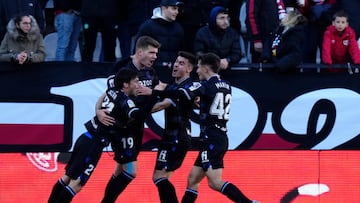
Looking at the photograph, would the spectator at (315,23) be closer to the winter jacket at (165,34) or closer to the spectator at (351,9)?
the spectator at (351,9)

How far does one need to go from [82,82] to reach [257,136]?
2.56 m

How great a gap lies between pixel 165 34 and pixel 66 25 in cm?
152

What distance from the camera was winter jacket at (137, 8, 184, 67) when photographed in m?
12.8

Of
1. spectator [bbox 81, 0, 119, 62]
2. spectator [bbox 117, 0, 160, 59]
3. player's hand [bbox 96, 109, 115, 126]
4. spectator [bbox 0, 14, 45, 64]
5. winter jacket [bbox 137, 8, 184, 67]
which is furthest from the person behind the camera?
spectator [bbox 117, 0, 160, 59]

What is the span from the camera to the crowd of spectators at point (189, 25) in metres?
13.0

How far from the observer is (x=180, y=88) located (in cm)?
1073

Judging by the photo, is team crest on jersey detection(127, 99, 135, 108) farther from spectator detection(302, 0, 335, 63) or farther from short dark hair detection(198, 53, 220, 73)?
spectator detection(302, 0, 335, 63)

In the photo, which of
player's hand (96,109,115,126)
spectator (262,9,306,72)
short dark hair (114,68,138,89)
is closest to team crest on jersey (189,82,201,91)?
short dark hair (114,68,138,89)

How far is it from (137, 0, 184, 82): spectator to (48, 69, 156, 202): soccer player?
2.26 m

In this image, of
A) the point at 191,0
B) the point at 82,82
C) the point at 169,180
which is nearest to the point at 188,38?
the point at 191,0

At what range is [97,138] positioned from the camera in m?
10.7

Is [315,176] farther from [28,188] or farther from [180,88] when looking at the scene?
[28,188]

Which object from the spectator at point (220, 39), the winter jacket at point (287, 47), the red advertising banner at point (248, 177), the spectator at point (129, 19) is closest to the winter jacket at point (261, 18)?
the winter jacket at point (287, 47)

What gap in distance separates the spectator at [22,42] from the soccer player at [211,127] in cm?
256
